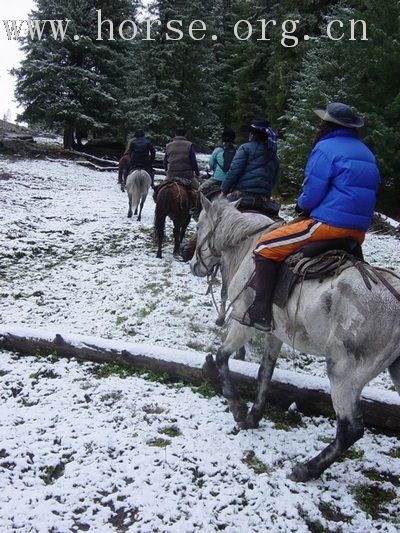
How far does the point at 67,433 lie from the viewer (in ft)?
12.7

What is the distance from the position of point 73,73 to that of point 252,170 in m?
22.4

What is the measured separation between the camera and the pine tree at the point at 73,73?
2375 cm

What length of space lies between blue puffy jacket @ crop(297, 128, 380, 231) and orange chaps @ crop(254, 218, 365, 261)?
68 mm

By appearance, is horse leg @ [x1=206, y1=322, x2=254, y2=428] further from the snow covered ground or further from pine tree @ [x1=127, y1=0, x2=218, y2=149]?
pine tree @ [x1=127, y1=0, x2=218, y2=149]

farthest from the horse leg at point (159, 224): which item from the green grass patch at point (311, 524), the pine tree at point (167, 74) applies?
the pine tree at point (167, 74)

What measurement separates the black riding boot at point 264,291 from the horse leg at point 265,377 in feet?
1.99

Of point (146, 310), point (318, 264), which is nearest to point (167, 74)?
point (146, 310)

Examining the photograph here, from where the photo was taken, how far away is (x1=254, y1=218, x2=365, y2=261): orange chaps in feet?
10.9

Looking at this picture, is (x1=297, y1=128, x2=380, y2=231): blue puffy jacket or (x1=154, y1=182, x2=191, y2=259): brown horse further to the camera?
(x1=154, y1=182, x2=191, y2=259): brown horse

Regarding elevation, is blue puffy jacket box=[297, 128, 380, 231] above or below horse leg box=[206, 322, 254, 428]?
above

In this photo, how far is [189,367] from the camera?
484 centimetres

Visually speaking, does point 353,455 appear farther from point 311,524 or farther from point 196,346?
point 196,346

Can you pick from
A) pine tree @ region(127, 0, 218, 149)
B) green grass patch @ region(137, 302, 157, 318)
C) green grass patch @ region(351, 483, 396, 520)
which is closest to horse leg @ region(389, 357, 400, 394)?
green grass patch @ region(351, 483, 396, 520)

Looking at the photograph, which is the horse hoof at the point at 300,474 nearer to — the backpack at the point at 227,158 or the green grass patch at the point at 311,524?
the green grass patch at the point at 311,524
